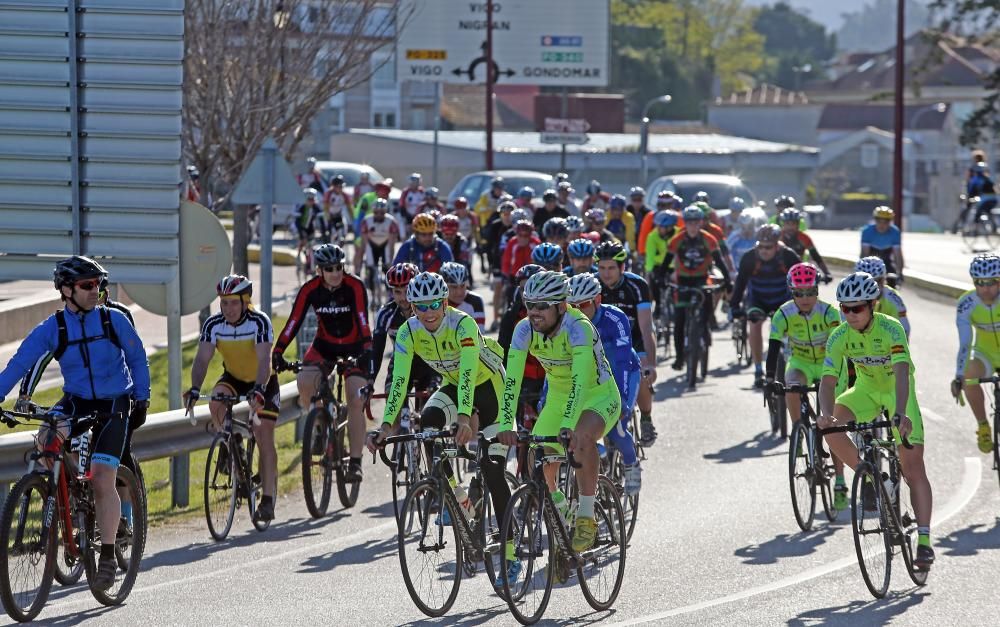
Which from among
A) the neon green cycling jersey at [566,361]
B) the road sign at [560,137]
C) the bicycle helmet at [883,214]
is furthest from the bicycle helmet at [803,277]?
the road sign at [560,137]

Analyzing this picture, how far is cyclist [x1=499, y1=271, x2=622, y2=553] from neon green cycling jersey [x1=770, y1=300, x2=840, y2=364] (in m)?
3.99

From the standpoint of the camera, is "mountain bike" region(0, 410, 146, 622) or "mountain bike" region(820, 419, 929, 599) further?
"mountain bike" region(820, 419, 929, 599)

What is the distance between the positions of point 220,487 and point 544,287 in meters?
3.57

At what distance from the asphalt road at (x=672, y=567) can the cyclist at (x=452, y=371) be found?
948mm

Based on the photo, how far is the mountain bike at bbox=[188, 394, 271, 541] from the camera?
12266mm

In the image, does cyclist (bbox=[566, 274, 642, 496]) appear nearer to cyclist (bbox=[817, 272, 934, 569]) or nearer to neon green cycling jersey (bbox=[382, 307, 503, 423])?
neon green cycling jersey (bbox=[382, 307, 503, 423])

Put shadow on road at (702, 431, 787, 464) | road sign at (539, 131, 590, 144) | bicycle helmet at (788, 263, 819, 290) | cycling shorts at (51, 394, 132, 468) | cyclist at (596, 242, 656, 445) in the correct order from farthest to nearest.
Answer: road sign at (539, 131, 590, 144), shadow on road at (702, 431, 787, 464), bicycle helmet at (788, 263, 819, 290), cyclist at (596, 242, 656, 445), cycling shorts at (51, 394, 132, 468)

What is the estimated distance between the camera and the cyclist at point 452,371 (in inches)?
393

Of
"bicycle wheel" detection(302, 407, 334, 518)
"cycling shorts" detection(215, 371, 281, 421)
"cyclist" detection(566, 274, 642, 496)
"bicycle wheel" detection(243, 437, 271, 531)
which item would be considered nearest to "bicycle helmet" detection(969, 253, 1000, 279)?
"cyclist" detection(566, 274, 642, 496)

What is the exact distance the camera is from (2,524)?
899 centimetres

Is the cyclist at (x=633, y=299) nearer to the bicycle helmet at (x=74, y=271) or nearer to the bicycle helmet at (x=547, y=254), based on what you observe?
the bicycle helmet at (x=547, y=254)

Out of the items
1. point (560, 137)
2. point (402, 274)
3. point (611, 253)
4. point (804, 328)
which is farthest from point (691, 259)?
point (560, 137)

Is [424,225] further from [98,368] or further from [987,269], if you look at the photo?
[98,368]

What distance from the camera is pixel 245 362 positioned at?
497 inches
